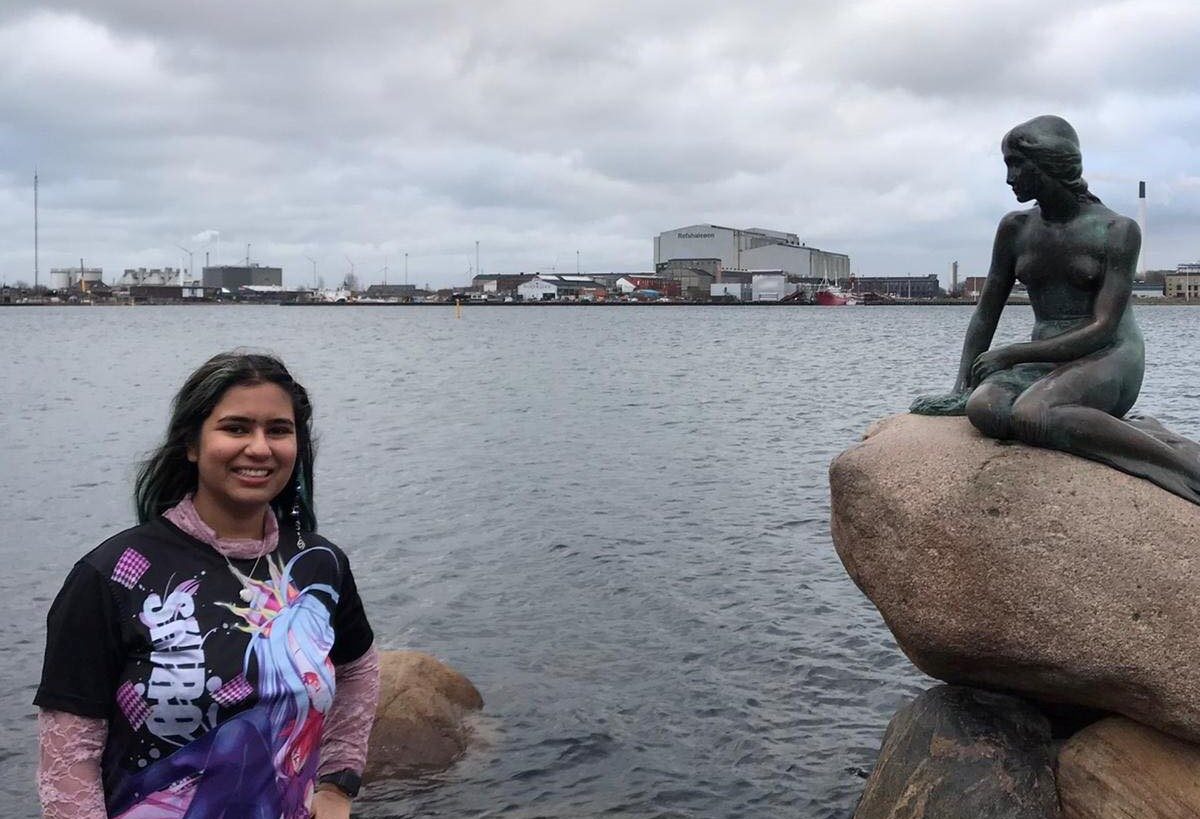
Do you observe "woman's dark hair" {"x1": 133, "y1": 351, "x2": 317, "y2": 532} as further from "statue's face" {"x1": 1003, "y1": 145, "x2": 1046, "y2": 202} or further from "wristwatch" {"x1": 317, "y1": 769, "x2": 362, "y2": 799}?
"statue's face" {"x1": 1003, "y1": 145, "x2": 1046, "y2": 202}

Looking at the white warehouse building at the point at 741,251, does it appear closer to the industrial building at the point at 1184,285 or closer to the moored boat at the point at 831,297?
the moored boat at the point at 831,297

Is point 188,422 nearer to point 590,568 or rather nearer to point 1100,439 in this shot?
point 1100,439

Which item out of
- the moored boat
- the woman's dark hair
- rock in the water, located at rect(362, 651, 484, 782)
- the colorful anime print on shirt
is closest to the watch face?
the colorful anime print on shirt

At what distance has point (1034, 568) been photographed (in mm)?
6176


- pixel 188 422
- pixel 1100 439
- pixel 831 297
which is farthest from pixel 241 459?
pixel 831 297

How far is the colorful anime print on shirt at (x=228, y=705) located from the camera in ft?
10.4

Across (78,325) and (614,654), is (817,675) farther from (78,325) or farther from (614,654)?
(78,325)

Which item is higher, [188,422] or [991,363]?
[991,363]

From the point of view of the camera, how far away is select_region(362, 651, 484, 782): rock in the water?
9344 mm

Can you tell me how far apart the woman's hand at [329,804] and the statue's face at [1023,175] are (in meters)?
5.40

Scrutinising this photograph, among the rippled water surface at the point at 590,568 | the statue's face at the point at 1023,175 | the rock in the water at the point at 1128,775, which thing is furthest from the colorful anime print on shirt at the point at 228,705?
the statue's face at the point at 1023,175

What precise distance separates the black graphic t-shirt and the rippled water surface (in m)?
1.70

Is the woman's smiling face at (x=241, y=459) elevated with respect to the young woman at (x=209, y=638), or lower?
elevated

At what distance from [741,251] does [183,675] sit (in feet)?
625
